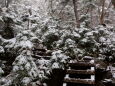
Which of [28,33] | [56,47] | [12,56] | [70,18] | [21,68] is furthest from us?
[70,18]

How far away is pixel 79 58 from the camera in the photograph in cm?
586

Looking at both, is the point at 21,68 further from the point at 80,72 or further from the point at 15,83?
the point at 80,72

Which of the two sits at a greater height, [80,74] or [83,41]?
[83,41]

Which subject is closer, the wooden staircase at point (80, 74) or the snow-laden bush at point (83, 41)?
the wooden staircase at point (80, 74)

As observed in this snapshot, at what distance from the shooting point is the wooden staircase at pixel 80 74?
4502mm

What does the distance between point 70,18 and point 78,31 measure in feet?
30.1

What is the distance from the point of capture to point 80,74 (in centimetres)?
504

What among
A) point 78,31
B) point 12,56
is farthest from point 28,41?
point 78,31

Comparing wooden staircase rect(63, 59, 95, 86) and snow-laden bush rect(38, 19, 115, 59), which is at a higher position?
snow-laden bush rect(38, 19, 115, 59)

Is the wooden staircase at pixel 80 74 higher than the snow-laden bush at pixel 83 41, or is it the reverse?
the snow-laden bush at pixel 83 41

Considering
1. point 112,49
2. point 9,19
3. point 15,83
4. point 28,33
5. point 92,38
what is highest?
point 9,19

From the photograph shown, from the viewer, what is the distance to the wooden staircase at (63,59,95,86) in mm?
4502

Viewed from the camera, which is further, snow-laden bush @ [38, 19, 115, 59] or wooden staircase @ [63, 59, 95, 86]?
snow-laden bush @ [38, 19, 115, 59]

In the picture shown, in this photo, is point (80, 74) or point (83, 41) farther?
point (83, 41)
